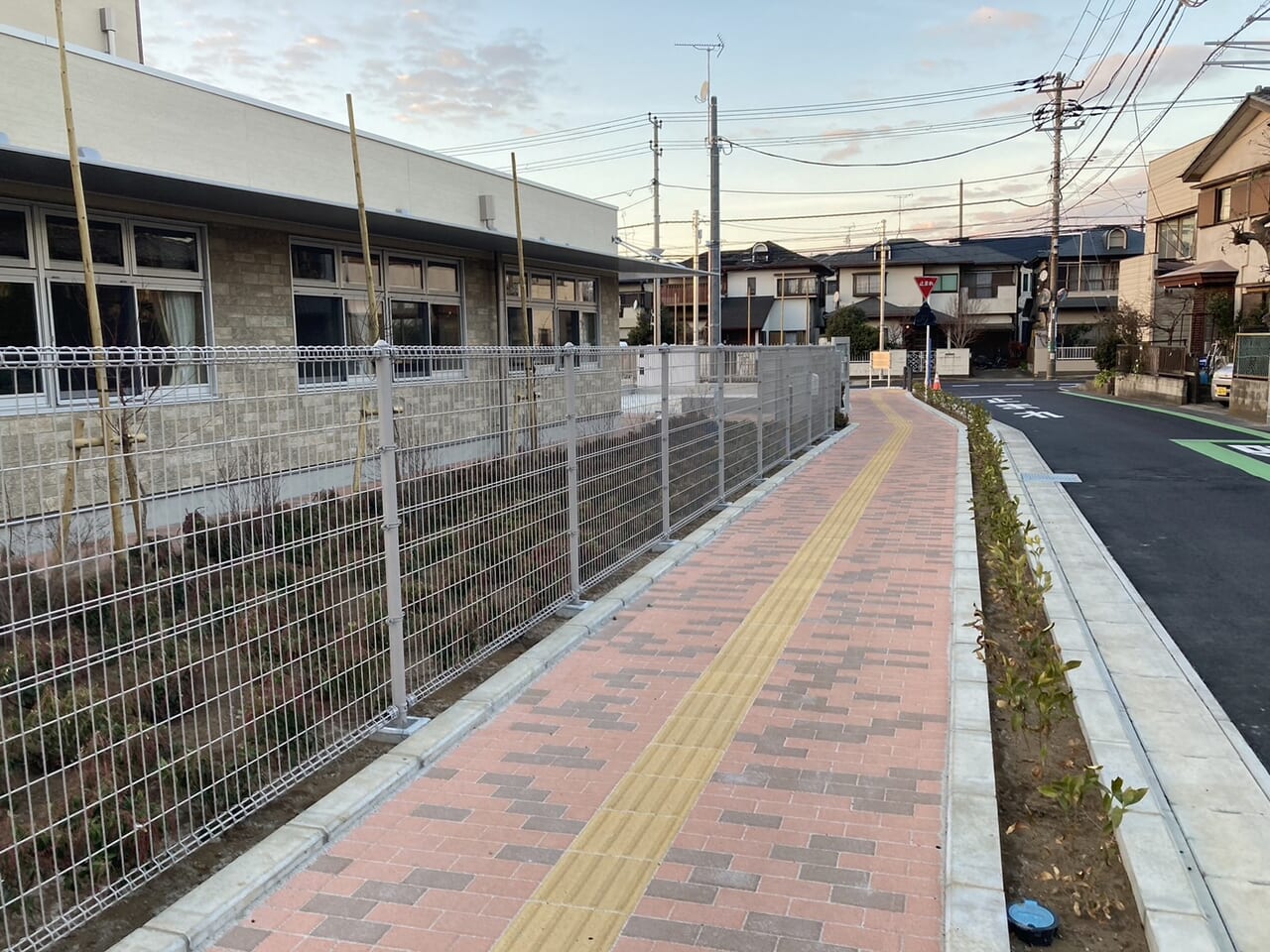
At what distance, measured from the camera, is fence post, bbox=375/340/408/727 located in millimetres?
4102

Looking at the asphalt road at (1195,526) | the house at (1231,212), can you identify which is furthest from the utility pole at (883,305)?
the asphalt road at (1195,526)

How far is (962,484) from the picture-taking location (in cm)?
1157

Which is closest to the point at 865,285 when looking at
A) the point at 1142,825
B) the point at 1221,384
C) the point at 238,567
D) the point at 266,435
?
the point at 1221,384

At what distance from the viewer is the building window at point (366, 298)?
1114cm

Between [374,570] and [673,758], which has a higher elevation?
[374,570]

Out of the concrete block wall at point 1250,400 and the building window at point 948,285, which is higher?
the building window at point 948,285

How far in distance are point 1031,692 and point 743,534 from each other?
4763mm

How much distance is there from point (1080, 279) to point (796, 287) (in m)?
17.0

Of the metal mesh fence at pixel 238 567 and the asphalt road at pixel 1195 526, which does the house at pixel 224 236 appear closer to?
the metal mesh fence at pixel 238 567

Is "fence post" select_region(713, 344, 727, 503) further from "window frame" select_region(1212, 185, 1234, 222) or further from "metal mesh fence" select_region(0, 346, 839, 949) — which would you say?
"window frame" select_region(1212, 185, 1234, 222)

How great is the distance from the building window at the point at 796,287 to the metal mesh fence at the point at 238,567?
50.3 meters

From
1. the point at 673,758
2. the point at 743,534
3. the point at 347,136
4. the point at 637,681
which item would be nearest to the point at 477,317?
the point at 347,136

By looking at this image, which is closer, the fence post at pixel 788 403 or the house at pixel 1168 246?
the fence post at pixel 788 403

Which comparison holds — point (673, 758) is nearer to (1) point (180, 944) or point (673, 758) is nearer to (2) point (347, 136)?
(1) point (180, 944)
